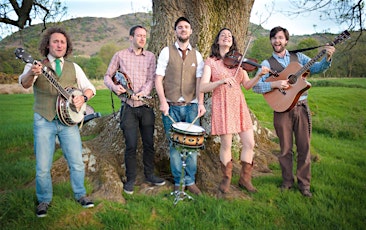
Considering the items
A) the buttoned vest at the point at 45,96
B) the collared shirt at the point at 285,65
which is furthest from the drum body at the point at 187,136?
the buttoned vest at the point at 45,96

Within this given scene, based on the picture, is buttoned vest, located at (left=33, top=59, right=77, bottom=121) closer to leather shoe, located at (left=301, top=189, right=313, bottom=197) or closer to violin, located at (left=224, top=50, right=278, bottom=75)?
violin, located at (left=224, top=50, right=278, bottom=75)

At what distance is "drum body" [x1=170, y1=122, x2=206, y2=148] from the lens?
11.6ft

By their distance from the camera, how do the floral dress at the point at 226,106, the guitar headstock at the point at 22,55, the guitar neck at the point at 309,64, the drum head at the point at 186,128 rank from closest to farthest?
1. the guitar headstock at the point at 22,55
2. the drum head at the point at 186,128
3. the guitar neck at the point at 309,64
4. the floral dress at the point at 226,106

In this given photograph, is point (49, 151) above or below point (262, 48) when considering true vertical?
below

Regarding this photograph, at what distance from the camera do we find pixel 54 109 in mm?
3443

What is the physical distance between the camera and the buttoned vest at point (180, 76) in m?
4.02

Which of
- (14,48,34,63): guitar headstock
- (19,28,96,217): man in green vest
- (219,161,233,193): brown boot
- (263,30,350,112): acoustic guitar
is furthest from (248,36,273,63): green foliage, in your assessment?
(14,48,34,63): guitar headstock

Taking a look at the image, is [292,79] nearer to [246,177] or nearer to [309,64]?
[309,64]

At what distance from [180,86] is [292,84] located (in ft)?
4.77

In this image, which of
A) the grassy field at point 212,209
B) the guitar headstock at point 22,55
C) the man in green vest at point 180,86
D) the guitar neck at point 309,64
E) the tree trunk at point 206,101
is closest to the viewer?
the guitar headstock at point 22,55

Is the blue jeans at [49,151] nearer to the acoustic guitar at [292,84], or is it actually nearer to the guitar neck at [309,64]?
the acoustic guitar at [292,84]

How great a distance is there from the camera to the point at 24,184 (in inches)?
186

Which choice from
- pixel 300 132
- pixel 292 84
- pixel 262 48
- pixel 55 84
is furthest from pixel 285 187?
pixel 262 48

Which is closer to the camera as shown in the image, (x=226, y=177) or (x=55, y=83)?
(x=55, y=83)
